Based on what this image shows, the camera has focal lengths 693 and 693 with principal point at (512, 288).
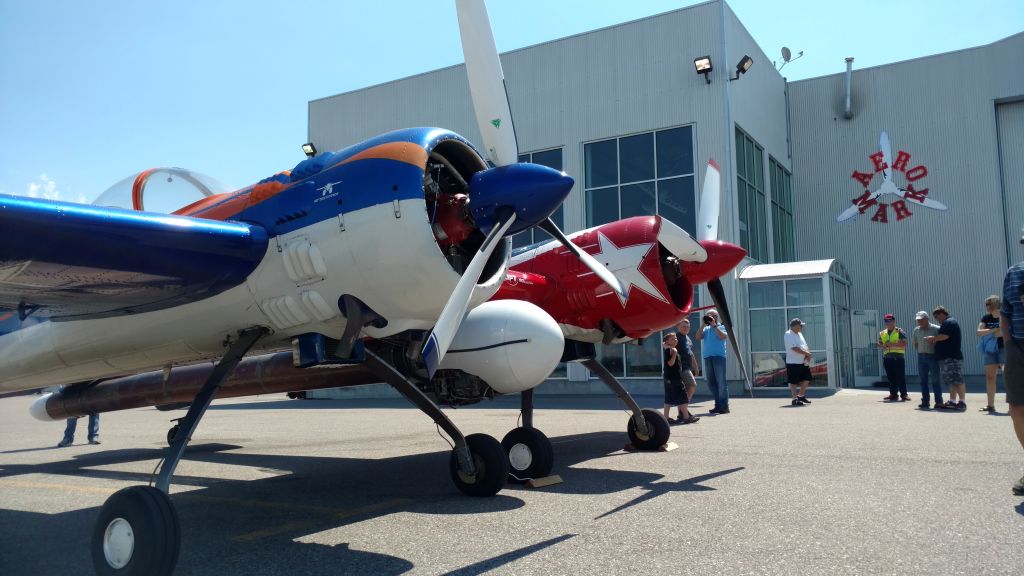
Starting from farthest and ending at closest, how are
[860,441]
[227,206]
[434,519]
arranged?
[860,441]
[227,206]
[434,519]

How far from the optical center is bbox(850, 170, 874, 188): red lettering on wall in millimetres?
30203

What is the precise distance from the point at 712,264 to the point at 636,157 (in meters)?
17.2

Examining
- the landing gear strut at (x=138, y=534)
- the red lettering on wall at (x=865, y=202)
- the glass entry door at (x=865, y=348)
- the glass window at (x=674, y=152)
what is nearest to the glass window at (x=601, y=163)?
the glass window at (x=674, y=152)

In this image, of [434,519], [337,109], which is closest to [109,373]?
[434,519]

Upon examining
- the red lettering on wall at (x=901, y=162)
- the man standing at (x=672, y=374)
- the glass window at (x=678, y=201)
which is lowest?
the man standing at (x=672, y=374)

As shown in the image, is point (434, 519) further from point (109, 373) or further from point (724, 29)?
point (724, 29)

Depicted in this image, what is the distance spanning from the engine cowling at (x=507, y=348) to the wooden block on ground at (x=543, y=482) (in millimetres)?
1013

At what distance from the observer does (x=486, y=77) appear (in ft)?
17.7

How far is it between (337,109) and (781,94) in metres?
20.0

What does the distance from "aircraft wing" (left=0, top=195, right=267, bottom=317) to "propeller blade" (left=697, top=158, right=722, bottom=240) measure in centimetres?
613

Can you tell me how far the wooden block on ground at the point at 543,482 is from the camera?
6.68 meters

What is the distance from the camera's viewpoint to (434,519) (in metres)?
5.32

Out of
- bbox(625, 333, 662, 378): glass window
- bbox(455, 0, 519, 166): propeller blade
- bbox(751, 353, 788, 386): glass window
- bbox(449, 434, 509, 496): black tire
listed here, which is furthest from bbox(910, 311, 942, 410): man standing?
bbox(455, 0, 519, 166): propeller blade

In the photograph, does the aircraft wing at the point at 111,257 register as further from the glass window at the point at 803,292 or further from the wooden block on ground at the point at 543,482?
the glass window at the point at 803,292
